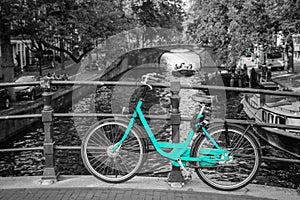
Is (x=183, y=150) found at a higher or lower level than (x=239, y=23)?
lower

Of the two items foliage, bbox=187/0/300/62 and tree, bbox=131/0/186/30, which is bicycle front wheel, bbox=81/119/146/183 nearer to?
foliage, bbox=187/0/300/62

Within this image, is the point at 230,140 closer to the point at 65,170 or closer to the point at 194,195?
the point at 194,195

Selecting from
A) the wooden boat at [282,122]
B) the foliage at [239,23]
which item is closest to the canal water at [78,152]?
the wooden boat at [282,122]

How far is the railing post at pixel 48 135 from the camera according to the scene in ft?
16.1

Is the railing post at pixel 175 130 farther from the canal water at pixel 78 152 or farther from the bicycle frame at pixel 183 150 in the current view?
the canal water at pixel 78 152

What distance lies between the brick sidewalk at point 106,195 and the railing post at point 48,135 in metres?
0.28

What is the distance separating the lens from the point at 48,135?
4949 millimetres

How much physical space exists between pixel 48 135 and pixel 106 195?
100cm

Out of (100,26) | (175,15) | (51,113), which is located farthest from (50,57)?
(51,113)

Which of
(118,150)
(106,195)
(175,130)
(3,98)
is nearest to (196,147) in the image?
(175,130)

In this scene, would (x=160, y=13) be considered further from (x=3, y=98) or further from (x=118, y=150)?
(x=118, y=150)

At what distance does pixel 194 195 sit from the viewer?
443cm

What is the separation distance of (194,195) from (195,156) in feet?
1.35

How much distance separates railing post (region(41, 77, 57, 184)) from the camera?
4895 millimetres
